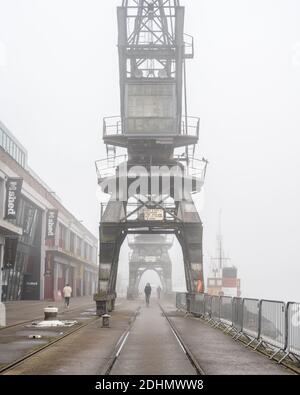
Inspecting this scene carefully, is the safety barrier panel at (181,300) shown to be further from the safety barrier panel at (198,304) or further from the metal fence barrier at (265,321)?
the metal fence barrier at (265,321)

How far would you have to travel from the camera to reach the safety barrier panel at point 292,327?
40.4 ft

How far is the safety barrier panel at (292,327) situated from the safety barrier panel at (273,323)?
0.25m

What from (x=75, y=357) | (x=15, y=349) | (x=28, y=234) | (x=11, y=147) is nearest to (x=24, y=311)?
(x=15, y=349)

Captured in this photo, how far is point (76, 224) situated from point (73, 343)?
6892cm

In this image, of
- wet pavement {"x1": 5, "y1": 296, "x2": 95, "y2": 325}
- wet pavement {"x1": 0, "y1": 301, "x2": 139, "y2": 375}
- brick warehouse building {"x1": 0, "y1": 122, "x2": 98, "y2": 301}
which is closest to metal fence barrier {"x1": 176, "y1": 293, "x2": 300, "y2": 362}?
wet pavement {"x1": 0, "y1": 301, "x2": 139, "y2": 375}

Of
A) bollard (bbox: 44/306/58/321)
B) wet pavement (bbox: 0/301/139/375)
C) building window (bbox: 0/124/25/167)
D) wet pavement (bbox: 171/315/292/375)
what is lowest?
wet pavement (bbox: 171/315/292/375)

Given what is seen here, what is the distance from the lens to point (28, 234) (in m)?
56.4

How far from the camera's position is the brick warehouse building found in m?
42.9

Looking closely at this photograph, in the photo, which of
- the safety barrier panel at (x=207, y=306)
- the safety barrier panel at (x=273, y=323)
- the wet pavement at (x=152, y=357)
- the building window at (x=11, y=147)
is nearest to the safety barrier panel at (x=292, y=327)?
the safety barrier panel at (x=273, y=323)

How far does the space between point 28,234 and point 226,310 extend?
126 feet

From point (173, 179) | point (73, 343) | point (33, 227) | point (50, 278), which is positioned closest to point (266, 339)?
point (73, 343)

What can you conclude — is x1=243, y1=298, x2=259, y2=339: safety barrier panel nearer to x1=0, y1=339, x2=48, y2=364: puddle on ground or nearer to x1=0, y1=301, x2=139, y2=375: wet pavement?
x1=0, y1=301, x2=139, y2=375: wet pavement

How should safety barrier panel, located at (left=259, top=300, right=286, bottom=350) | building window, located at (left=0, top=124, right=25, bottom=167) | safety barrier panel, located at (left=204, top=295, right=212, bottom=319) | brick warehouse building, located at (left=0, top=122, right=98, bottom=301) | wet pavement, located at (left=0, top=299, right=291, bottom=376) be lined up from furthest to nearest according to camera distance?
building window, located at (left=0, top=124, right=25, bottom=167) < brick warehouse building, located at (left=0, top=122, right=98, bottom=301) < safety barrier panel, located at (left=204, top=295, right=212, bottom=319) < safety barrier panel, located at (left=259, top=300, right=286, bottom=350) < wet pavement, located at (left=0, top=299, right=291, bottom=376)
